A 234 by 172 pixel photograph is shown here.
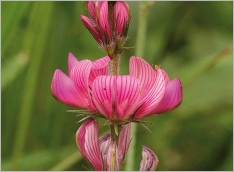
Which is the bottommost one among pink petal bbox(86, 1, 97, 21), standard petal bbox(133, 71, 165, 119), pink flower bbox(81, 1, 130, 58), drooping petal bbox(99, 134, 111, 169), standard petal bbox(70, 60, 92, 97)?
drooping petal bbox(99, 134, 111, 169)

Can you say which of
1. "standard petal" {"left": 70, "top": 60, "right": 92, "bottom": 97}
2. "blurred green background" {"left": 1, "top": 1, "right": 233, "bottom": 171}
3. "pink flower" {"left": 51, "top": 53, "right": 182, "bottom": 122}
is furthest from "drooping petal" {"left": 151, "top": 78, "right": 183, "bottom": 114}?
"blurred green background" {"left": 1, "top": 1, "right": 233, "bottom": 171}

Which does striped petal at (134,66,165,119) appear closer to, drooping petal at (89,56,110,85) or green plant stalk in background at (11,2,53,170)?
drooping petal at (89,56,110,85)

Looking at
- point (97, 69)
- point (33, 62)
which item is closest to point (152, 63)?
point (33, 62)

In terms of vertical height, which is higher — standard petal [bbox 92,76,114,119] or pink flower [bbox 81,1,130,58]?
pink flower [bbox 81,1,130,58]

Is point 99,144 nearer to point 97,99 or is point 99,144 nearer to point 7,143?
point 97,99

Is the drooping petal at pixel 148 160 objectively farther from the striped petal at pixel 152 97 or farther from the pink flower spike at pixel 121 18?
the pink flower spike at pixel 121 18
